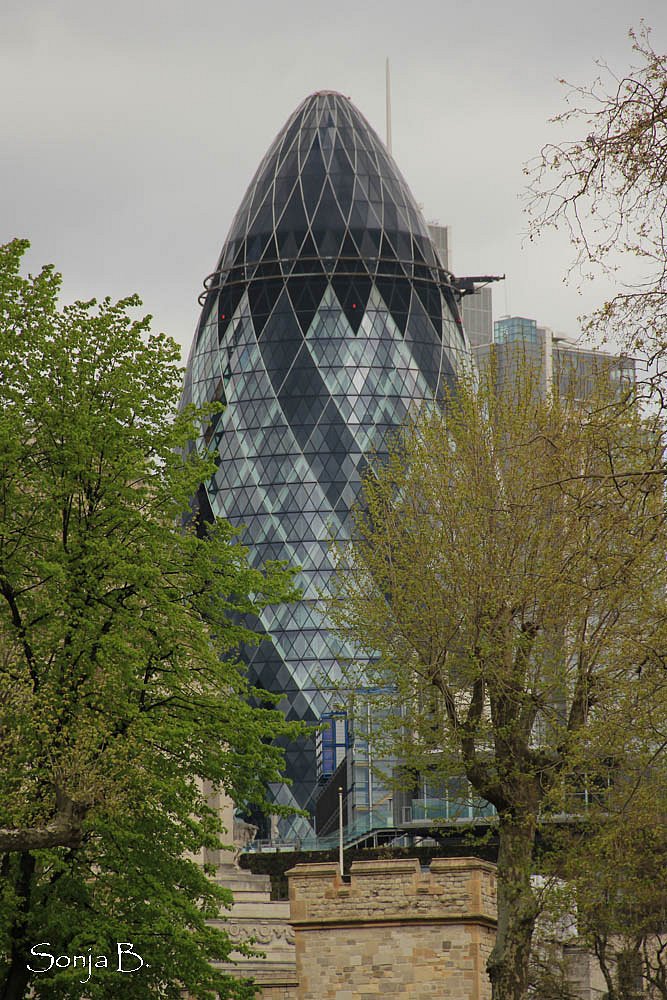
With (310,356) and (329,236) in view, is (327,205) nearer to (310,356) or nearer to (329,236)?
(329,236)

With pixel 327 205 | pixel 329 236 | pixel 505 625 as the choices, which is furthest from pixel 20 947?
pixel 327 205

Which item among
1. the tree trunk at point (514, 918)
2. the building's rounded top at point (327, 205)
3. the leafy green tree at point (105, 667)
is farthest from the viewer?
the building's rounded top at point (327, 205)

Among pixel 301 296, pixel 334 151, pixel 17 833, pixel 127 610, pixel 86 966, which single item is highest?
pixel 334 151

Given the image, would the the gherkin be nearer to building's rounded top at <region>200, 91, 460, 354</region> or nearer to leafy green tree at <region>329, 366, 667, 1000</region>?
building's rounded top at <region>200, 91, 460, 354</region>

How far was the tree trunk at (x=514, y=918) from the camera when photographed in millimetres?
26719

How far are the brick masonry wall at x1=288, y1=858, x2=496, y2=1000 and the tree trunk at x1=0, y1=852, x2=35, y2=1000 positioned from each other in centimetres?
647

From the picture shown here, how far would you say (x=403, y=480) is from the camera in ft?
109

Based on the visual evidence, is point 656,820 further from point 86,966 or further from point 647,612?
point 86,966

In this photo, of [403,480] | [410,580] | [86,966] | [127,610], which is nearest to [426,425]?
[403,480]

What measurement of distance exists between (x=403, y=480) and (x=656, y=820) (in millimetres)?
10298

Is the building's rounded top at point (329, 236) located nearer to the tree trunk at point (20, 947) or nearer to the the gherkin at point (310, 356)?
the the gherkin at point (310, 356)
